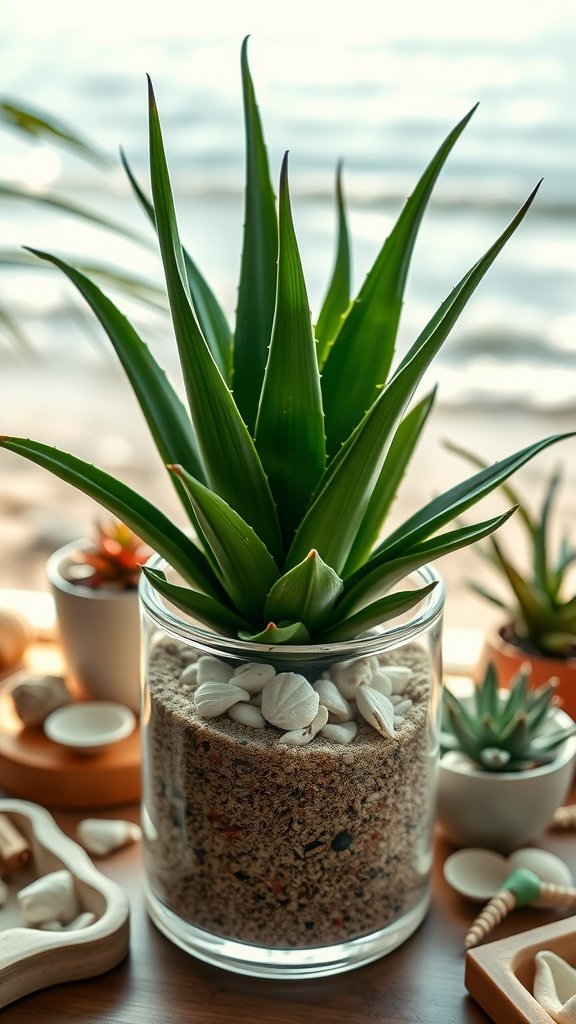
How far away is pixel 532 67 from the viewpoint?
10.9 feet

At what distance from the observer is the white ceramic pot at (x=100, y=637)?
0.76m

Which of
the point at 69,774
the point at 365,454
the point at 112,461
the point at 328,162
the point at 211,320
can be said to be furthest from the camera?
the point at 328,162

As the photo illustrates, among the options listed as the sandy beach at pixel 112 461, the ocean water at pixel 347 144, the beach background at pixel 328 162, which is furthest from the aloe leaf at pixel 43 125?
the ocean water at pixel 347 144

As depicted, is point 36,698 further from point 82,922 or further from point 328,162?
point 328,162

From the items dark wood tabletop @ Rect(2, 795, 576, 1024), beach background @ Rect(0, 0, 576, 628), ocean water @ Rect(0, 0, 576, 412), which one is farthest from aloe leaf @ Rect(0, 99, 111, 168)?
ocean water @ Rect(0, 0, 576, 412)

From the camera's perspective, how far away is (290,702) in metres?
0.51

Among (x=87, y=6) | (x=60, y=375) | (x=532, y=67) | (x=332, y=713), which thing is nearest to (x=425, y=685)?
(x=332, y=713)

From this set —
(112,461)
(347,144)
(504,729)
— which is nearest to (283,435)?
(504,729)

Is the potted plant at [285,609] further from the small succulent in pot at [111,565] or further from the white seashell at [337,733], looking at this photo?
the small succulent in pot at [111,565]

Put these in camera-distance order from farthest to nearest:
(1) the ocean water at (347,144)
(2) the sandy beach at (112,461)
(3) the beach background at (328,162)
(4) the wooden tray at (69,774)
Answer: (1) the ocean water at (347,144) < (3) the beach background at (328,162) < (2) the sandy beach at (112,461) < (4) the wooden tray at (69,774)

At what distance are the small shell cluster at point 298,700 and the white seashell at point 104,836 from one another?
0.18 meters

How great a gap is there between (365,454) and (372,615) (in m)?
0.08

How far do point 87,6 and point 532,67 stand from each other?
132cm

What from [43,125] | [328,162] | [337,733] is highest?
[328,162]
